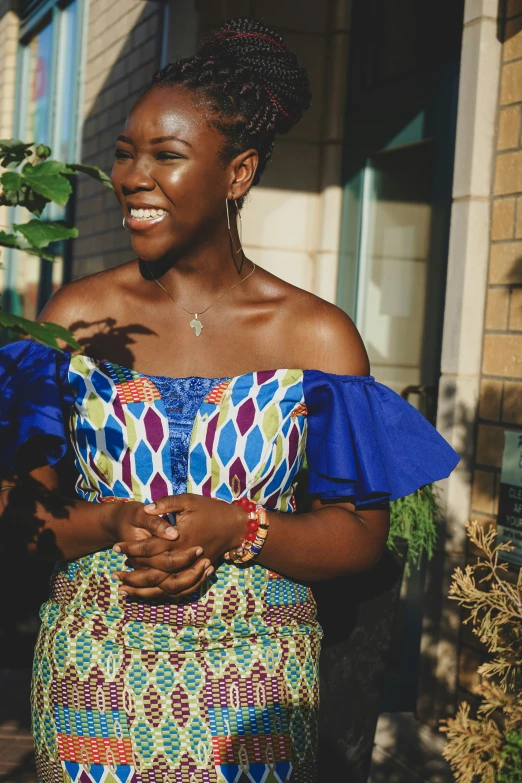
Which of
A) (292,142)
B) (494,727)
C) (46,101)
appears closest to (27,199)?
(494,727)

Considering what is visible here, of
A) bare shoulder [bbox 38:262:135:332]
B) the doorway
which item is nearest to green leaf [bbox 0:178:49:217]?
bare shoulder [bbox 38:262:135:332]

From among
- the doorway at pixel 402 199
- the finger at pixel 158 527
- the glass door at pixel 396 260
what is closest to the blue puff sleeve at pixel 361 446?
the finger at pixel 158 527

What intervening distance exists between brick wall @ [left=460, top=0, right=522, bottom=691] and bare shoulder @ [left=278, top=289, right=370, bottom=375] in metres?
1.45

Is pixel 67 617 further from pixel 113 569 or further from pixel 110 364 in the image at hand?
pixel 110 364

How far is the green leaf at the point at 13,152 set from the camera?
5.05 ft

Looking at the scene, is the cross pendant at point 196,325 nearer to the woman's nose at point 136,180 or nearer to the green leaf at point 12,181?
the woman's nose at point 136,180

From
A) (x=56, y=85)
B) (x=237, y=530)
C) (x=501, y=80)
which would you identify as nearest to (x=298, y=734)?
(x=237, y=530)

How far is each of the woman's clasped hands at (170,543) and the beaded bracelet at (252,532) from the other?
0.07 meters

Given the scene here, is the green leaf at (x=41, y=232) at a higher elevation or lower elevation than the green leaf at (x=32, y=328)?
higher

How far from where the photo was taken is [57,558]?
2.01 m

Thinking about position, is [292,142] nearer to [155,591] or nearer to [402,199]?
[402,199]

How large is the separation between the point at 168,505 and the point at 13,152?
26.4 inches

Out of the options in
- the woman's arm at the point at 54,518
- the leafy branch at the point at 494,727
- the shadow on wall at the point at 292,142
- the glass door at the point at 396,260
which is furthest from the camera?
the shadow on wall at the point at 292,142

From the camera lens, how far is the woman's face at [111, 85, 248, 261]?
199 cm
